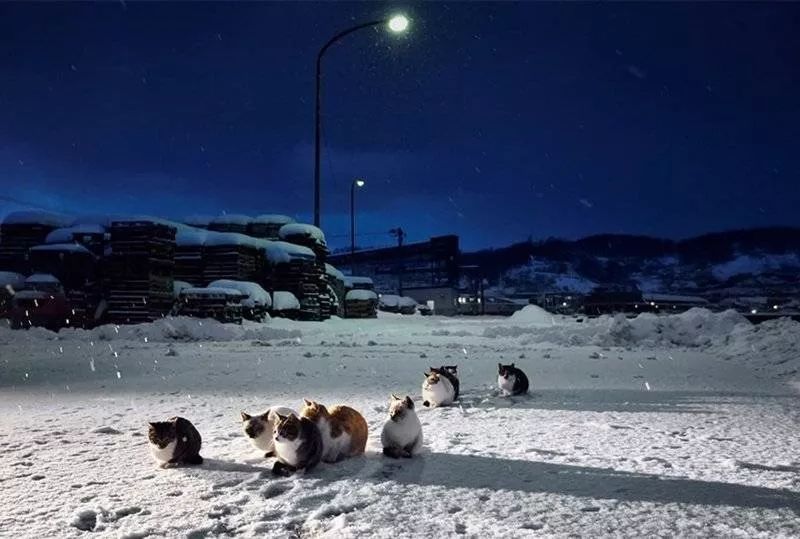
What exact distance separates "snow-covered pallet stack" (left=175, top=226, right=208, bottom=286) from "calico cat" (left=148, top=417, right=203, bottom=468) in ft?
78.4

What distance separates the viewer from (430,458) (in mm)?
4375

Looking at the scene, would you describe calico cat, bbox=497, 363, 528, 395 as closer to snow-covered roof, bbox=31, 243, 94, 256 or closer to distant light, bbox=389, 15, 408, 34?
distant light, bbox=389, 15, 408, 34

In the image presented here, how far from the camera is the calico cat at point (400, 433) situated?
14.1 feet

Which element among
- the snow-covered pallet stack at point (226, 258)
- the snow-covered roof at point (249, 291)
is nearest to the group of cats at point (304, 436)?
the snow-covered roof at point (249, 291)

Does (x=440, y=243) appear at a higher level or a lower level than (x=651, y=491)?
higher

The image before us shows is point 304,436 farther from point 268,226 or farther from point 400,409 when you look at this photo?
point 268,226

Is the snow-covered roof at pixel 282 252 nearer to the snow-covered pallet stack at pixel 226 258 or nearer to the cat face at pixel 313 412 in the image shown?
the snow-covered pallet stack at pixel 226 258

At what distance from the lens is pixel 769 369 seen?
1088cm

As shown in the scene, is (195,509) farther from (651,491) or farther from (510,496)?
(651,491)

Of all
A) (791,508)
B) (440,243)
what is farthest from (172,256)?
(440,243)

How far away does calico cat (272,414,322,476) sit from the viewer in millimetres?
3854

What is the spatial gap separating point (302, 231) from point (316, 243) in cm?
96

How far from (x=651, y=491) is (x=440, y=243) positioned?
225ft

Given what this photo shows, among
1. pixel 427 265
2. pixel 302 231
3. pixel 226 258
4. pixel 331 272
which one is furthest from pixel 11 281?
pixel 427 265
